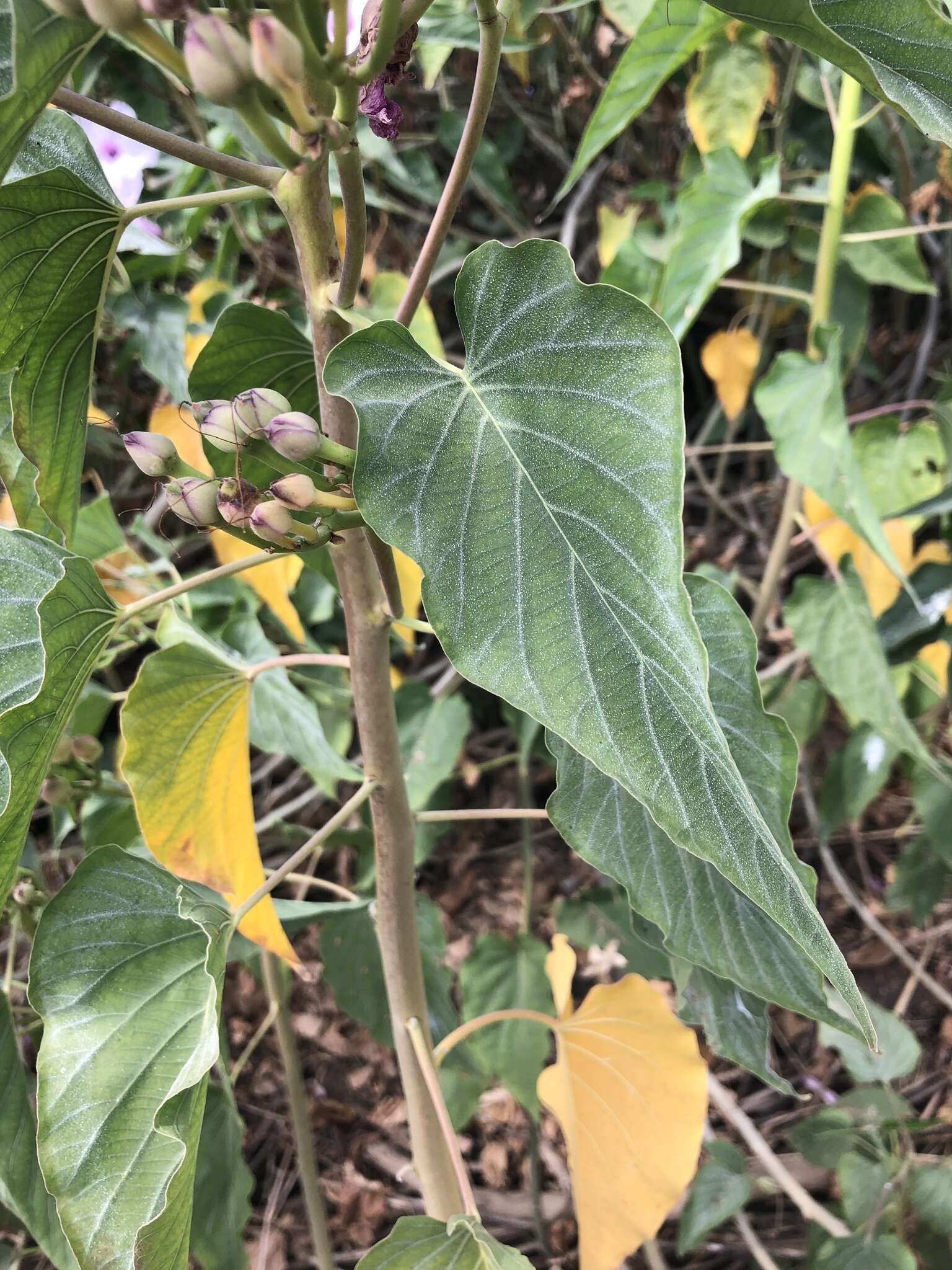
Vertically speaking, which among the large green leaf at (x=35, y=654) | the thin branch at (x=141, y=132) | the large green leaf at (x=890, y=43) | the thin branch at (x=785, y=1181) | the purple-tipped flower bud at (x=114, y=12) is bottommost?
the thin branch at (x=785, y=1181)

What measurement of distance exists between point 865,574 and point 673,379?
2.27 ft

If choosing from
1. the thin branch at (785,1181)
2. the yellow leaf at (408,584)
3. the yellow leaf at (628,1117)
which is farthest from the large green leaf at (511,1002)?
the yellow leaf at (408,584)

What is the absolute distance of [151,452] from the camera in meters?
0.31

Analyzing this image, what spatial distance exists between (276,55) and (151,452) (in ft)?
0.47

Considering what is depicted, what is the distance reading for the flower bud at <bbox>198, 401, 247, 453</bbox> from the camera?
29 centimetres

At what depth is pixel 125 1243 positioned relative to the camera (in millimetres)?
353

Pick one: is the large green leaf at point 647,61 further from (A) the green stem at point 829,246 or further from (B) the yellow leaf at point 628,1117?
(B) the yellow leaf at point 628,1117

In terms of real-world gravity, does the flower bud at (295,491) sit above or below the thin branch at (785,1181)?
above

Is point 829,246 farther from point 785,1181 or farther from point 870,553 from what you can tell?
point 785,1181

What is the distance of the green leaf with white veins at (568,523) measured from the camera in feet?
0.82

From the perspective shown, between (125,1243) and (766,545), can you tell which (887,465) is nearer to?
(766,545)

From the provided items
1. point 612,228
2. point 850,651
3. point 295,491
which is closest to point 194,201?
point 295,491

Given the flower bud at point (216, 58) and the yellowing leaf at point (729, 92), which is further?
the yellowing leaf at point (729, 92)

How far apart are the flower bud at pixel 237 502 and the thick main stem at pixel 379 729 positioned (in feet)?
0.17
